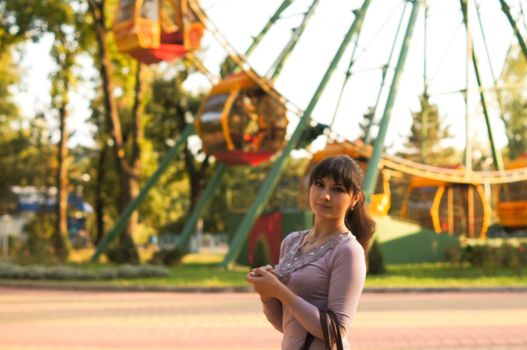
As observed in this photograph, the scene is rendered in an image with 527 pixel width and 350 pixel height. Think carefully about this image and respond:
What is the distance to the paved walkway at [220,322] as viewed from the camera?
930 centimetres

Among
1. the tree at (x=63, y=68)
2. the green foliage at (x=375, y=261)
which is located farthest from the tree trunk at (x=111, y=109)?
the green foliage at (x=375, y=261)

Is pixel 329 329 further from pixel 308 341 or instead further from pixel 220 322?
pixel 220 322

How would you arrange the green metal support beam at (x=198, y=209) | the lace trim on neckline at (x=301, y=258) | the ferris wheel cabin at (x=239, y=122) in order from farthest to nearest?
the green metal support beam at (x=198, y=209), the ferris wheel cabin at (x=239, y=122), the lace trim on neckline at (x=301, y=258)

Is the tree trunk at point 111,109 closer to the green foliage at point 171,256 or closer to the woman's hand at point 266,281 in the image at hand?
the green foliage at point 171,256

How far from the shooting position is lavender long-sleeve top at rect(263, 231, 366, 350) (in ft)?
9.34

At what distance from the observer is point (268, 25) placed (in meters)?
24.3

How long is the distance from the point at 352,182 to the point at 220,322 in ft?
27.8

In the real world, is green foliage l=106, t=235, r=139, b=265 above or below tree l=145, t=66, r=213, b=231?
below

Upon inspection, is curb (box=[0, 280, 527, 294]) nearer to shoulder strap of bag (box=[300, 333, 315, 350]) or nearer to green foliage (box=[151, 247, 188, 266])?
green foliage (box=[151, 247, 188, 266])

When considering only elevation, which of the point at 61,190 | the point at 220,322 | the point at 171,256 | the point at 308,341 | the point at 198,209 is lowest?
the point at 220,322

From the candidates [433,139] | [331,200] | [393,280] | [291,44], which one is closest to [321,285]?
[331,200]

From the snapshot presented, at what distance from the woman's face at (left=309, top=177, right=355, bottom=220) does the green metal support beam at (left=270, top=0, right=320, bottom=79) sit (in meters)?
20.2

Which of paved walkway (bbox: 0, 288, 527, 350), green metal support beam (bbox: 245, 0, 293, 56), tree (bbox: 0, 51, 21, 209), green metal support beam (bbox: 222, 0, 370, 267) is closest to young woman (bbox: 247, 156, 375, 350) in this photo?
paved walkway (bbox: 0, 288, 527, 350)

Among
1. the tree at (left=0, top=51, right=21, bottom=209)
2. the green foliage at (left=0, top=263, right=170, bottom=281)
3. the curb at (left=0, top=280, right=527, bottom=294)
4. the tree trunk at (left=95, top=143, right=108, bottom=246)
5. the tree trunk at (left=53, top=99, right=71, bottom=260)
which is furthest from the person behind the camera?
the tree at (left=0, top=51, right=21, bottom=209)
